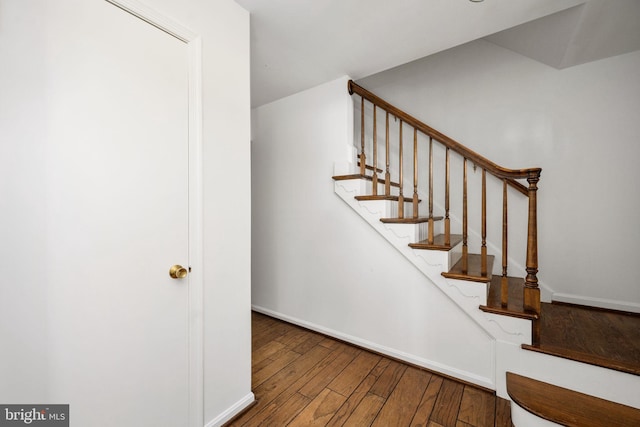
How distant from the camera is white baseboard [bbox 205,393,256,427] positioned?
1.37 m

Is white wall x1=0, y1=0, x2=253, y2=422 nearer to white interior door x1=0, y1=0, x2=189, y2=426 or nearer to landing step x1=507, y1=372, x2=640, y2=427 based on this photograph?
white interior door x1=0, y1=0, x2=189, y2=426

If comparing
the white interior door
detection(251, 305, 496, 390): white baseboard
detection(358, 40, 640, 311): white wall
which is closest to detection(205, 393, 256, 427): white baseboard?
the white interior door

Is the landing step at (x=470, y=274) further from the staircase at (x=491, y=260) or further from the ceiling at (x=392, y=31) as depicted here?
the ceiling at (x=392, y=31)

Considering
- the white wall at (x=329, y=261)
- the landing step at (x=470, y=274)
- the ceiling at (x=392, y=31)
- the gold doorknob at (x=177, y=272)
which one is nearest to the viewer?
the gold doorknob at (x=177, y=272)

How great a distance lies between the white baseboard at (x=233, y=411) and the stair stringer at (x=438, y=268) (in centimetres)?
141

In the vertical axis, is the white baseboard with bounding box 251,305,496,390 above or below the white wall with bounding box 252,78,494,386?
below

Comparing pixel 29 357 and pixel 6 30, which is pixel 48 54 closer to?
pixel 6 30

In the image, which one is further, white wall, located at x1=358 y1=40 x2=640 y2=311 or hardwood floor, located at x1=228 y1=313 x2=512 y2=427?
white wall, located at x1=358 y1=40 x2=640 y2=311

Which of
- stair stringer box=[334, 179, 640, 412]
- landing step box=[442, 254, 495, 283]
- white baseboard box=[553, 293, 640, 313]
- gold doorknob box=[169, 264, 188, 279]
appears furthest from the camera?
white baseboard box=[553, 293, 640, 313]

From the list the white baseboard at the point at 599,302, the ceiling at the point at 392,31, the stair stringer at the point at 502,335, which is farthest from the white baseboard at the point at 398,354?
the ceiling at the point at 392,31

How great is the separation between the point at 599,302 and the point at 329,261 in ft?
7.54

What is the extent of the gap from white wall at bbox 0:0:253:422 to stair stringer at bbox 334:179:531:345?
998 millimetres

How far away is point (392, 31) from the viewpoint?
1706 mm

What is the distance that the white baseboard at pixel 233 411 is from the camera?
1.37m
